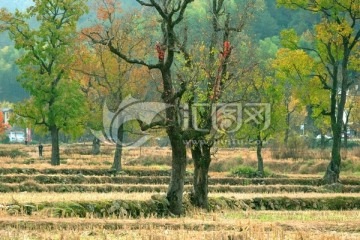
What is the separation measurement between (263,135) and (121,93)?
10716mm

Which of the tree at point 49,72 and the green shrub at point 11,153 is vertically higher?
the tree at point 49,72

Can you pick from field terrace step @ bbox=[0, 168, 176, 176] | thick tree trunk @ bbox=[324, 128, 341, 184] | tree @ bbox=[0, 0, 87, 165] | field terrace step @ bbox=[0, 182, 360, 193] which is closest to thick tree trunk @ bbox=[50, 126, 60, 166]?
tree @ bbox=[0, 0, 87, 165]

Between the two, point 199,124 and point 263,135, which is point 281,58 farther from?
point 199,124

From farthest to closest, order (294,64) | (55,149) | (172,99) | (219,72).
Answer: (55,149), (294,64), (219,72), (172,99)

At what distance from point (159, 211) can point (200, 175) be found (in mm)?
3935

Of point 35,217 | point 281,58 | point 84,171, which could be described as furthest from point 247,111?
point 35,217

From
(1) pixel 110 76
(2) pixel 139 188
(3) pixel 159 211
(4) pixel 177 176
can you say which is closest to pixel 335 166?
(2) pixel 139 188

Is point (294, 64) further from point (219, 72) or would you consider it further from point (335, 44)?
point (219, 72)

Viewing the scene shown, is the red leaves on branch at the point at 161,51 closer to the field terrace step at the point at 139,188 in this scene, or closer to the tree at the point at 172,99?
the tree at the point at 172,99

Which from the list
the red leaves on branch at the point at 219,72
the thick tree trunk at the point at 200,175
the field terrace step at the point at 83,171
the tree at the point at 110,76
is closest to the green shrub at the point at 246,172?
the field terrace step at the point at 83,171

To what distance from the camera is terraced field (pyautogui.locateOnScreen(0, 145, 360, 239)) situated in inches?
681

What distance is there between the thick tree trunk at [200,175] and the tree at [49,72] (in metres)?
26.1

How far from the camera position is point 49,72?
5547 cm

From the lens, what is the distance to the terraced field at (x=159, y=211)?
56.7 feet
